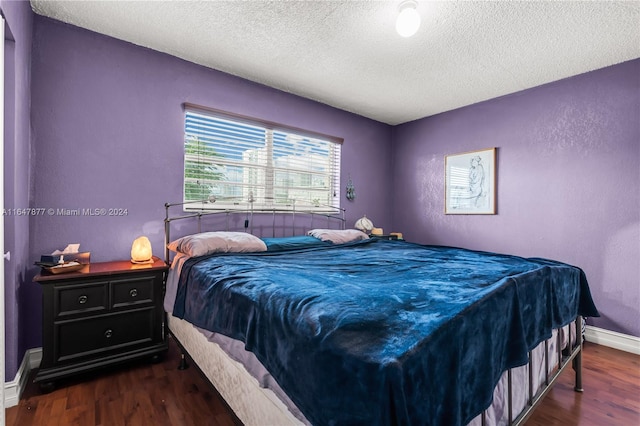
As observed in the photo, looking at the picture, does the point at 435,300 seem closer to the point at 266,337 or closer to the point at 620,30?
the point at 266,337

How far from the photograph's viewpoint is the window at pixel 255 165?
299 cm

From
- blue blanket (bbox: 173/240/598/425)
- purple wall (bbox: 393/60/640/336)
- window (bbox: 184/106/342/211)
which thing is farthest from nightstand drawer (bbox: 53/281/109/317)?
purple wall (bbox: 393/60/640/336)

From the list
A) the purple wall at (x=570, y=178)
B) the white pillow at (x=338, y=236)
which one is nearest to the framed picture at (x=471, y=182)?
the purple wall at (x=570, y=178)

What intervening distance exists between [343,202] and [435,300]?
2949mm

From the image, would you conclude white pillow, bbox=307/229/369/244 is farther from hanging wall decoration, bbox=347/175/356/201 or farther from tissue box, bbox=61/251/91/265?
tissue box, bbox=61/251/91/265

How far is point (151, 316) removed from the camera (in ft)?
7.44

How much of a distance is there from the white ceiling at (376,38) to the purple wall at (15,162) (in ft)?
1.69

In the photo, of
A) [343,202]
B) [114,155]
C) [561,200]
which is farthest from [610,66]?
[114,155]

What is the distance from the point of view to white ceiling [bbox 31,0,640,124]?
2105 mm

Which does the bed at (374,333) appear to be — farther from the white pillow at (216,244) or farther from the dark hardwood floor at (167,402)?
the dark hardwood floor at (167,402)

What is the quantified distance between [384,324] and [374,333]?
69 millimetres

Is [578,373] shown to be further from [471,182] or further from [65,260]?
[65,260]

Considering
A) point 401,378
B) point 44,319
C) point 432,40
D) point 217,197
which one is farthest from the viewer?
point 217,197

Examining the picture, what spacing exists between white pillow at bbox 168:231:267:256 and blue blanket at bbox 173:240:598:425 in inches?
7.5
